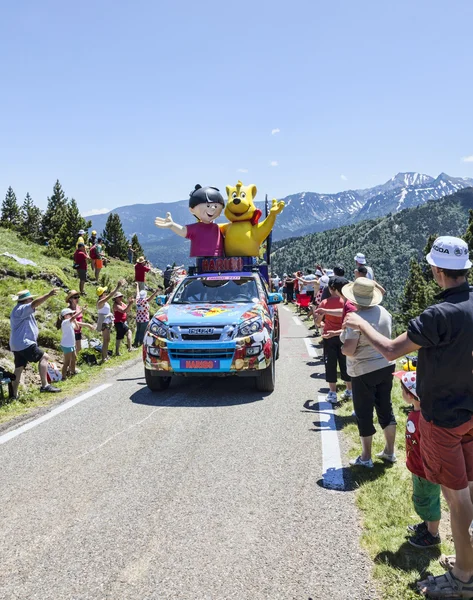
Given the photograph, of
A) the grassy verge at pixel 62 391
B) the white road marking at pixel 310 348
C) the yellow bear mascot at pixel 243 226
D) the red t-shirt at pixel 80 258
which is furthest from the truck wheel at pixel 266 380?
the red t-shirt at pixel 80 258

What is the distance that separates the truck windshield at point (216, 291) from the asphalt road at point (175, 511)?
2.42m

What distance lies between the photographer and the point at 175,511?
3.89 meters

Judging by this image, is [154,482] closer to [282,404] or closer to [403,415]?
[282,404]

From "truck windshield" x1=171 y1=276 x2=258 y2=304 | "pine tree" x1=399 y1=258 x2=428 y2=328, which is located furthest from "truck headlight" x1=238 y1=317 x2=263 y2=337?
"pine tree" x1=399 y1=258 x2=428 y2=328

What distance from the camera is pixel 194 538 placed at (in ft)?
11.4

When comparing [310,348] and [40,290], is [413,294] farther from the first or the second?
[40,290]

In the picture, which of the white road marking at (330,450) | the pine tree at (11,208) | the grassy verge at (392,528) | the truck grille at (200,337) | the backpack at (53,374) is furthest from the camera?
the pine tree at (11,208)

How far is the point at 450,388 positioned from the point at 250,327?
4.79m

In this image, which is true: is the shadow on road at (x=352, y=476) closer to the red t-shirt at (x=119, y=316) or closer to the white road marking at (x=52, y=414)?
the white road marking at (x=52, y=414)

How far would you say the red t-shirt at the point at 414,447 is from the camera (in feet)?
11.3

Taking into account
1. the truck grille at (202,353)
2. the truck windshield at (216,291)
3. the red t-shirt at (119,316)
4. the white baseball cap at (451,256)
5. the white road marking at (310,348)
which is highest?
the white baseball cap at (451,256)

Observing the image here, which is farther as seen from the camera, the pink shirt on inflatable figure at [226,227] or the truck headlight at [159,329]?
the pink shirt on inflatable figure at [226,227]

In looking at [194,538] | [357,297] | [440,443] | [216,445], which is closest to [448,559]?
[440,443]

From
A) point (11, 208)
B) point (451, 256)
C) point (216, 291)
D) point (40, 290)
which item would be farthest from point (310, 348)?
point (11, 208)
